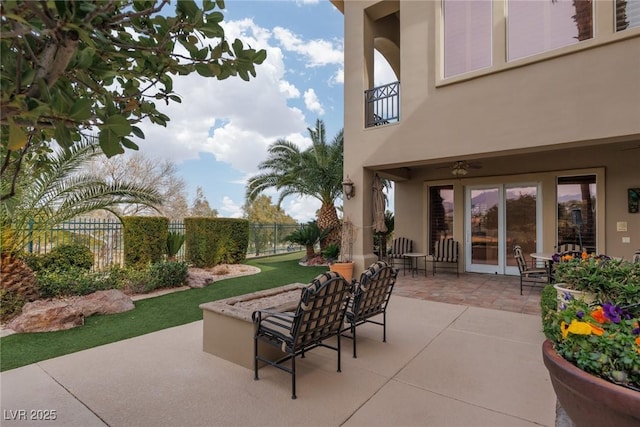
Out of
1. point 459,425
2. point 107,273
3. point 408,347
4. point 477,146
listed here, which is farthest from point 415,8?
point 107,273

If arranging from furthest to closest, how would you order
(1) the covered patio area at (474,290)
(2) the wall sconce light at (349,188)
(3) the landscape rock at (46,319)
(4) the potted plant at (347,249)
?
(2) the wall sconce light at (349,188) → (4) the potted plant at (347,249) → (1) the covered patio area at (474,290) → (3) the landscape rock at (46,319)

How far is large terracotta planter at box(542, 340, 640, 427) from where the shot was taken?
1.42 meters

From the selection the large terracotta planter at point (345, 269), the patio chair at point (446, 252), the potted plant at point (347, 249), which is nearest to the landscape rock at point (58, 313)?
the large terracotta planter at point (345, 269)

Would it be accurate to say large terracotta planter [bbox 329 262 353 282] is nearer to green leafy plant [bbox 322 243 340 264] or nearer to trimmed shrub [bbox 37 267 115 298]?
green leafy plant [bbox 322 243 340 264]

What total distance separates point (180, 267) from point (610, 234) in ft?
33.6

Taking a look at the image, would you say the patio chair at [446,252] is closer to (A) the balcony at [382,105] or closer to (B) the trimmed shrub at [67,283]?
(A) the balcony at [382,105]

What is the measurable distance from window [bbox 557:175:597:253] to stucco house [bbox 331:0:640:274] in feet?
0.08

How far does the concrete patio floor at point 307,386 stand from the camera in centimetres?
263

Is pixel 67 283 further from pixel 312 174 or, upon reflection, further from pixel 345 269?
pixel 312 174

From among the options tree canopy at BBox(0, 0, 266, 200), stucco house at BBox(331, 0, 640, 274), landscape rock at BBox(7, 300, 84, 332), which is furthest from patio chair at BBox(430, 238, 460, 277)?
tree canopy at BBox(0, 0, 266, 200)

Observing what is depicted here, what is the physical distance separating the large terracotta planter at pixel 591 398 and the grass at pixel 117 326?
4.97 m

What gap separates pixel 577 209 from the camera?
7605 millimetres

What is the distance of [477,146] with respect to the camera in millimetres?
6223

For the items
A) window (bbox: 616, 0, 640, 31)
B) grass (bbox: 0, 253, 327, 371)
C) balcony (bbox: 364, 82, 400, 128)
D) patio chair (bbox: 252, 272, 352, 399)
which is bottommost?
grass (bbox: 0, 253, 327, 371)
